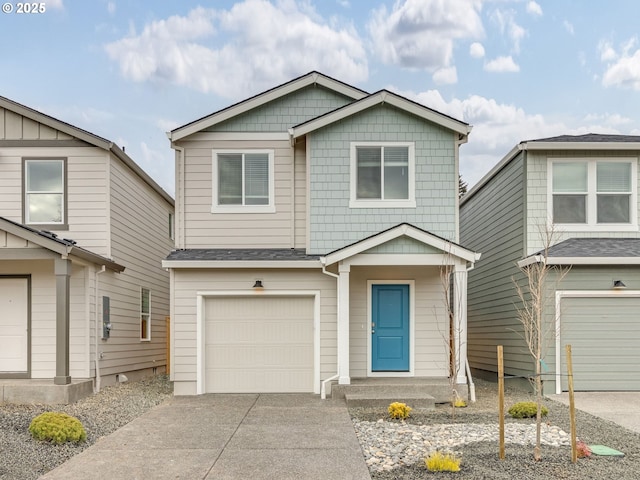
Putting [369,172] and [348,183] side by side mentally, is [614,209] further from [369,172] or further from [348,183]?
[348,183]

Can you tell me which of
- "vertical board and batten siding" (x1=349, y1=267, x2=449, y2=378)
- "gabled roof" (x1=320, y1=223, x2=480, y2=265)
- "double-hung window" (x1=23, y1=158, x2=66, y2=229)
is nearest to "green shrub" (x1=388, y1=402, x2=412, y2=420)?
"vertical board and batten siding" (x1=349, y1=267, x2=449, y2=378)

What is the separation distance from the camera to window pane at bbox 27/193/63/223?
12.9m

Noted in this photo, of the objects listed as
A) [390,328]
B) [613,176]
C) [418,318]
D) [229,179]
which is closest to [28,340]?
[229,179]

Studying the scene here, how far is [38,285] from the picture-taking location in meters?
12.4

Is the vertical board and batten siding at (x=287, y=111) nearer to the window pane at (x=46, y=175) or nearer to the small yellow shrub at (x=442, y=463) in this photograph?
the window pane at (x=46, y=175)

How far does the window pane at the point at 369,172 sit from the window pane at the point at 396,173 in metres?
0.14

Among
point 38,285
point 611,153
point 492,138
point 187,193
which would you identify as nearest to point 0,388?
point 38,285

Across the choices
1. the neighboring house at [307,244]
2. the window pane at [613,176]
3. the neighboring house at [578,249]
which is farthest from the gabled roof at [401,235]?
the window pane at [613,176]

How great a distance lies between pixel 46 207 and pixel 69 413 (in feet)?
16.1

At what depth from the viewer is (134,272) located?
15430mm

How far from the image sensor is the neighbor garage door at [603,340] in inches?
485

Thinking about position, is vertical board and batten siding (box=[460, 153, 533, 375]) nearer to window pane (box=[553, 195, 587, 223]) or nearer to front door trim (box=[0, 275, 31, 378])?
window pane (box=[553, 195, 587, 223])

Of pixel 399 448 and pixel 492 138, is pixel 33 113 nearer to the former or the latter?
pixel 399 448

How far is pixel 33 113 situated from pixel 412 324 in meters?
8.86
